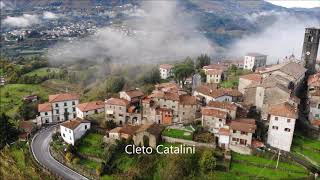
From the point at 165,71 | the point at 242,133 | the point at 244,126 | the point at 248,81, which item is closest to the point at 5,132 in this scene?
the point at 242,133

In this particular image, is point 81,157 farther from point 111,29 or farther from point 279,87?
point 111,29

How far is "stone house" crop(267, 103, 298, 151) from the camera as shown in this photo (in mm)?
42406

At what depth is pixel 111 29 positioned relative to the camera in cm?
16238

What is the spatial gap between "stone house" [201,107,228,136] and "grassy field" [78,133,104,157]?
615 inches

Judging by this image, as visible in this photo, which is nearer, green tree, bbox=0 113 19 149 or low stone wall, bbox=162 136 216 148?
low stone wall, bbox=162 136 216 148

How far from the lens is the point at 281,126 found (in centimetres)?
4316

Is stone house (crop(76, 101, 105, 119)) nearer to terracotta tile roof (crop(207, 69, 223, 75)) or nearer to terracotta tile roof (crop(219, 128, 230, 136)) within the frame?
terracotta tile roof (crop(219, 128, 230, 136))

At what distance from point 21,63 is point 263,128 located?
99161 millimetres

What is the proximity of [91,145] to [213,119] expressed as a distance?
19.0 meters

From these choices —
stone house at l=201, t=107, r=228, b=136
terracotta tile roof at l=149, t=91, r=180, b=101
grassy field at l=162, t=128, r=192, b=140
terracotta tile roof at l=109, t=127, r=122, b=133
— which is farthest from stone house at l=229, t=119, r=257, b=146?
terracotta tile roof at l=109, t=127, r=122, b=133

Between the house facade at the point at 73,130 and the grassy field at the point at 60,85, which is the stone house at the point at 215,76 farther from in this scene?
the grassy field at the point at 60,85

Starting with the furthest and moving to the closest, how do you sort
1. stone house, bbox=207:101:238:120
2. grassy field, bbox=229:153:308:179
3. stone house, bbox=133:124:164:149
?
1. stone house, bbox=207:101:238:120
2. stone house, bbox=133:124:164:149
3. grassy field, bbox=229:153:308:179

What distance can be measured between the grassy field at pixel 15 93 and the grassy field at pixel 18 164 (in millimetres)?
21829

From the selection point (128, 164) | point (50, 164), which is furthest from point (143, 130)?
point (50, 164)
